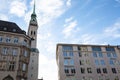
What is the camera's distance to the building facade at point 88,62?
148 ft

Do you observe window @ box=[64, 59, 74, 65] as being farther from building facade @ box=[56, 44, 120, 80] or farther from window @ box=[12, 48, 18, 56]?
window @ box=[12, 48, 18, 56]

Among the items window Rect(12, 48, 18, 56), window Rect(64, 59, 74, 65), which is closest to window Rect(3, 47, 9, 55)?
window Rect(12, 48, 18, 56)

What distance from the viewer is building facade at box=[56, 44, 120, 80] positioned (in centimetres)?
4525

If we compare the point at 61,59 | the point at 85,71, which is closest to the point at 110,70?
the point at 85,71

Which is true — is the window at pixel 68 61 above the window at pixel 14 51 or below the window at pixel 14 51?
below

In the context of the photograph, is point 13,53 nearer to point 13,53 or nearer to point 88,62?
point 13,53

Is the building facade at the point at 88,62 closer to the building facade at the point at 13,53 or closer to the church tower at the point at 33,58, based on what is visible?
the church tower at the point at 33,58

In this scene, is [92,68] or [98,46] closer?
[92,68]

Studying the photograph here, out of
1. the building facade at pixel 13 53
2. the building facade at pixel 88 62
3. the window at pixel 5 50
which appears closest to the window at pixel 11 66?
the building facade at pixel 13 53

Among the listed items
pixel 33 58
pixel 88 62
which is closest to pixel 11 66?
pixel 33 58

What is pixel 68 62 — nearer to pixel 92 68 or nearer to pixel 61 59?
pixel 61 59

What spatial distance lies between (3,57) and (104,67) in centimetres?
3738

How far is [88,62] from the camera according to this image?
48.3m

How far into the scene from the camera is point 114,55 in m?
52.4
